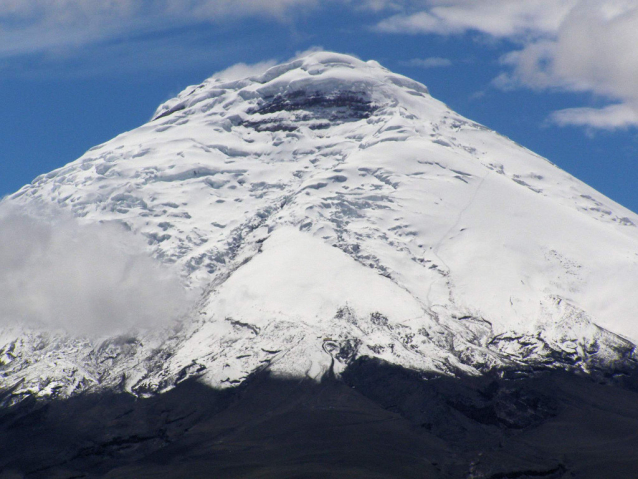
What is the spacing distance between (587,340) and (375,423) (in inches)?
2459

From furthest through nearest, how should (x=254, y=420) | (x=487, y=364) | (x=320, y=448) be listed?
(x=487, y=364), (x=254, y=420), (x=320, y=448)

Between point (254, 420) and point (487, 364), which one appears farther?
point (487, 364)

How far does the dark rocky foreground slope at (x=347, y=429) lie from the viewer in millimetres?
161750

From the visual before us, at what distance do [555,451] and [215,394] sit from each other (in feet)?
253

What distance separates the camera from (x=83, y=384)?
641 feet

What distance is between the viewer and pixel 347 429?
172000 mm

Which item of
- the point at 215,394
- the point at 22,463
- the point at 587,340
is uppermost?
the point at 587,340

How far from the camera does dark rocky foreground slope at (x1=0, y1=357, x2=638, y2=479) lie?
16175cm

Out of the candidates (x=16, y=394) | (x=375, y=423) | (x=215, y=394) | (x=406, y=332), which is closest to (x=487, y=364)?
(x=406, y=332)

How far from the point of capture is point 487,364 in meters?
192

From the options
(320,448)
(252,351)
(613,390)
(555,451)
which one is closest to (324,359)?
(252,351)

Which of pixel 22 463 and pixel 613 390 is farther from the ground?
pixel 613 390

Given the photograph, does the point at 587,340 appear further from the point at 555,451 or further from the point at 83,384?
the point at 83,384

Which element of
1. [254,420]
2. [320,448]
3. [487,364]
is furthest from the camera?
[487,364]
